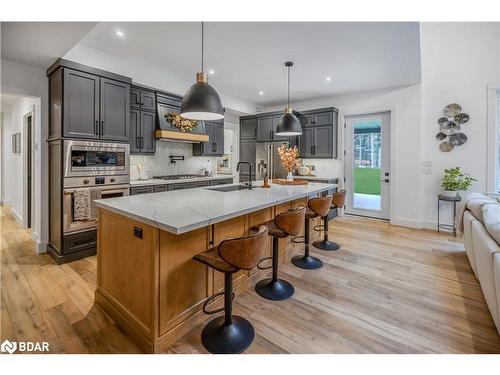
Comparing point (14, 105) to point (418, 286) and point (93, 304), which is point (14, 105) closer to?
point (93, 304)

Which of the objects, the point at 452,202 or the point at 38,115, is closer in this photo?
the point at 38,115

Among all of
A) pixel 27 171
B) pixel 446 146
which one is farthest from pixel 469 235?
pixel 27 171

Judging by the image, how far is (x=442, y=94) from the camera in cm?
471

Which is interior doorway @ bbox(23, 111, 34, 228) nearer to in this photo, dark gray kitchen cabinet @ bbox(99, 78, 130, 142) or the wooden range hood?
dark gray kitchen cabinet @ bbox(99, 78, 130, 142)

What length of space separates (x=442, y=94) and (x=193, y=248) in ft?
17.6

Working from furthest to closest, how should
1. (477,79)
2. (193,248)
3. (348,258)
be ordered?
(477,79) → (348,258) → (193,248)

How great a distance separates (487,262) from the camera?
81.7 inches

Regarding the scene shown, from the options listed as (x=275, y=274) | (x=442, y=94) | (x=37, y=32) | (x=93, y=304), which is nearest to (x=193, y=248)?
(x=275, y=274)

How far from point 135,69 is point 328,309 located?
171 inches

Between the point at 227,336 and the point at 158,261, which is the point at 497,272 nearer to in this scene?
the point at 227,336

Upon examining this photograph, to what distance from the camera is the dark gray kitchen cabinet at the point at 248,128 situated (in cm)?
654

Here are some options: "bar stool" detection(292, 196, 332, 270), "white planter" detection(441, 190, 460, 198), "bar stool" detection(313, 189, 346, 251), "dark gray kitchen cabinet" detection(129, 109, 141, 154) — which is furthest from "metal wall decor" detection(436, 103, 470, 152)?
"dark gray kitchen cabinet" detection(129, 109, 141, 154)

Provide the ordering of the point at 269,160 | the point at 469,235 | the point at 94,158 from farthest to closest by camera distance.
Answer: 1. the point at 269,160
2. the point at 94,158
3. the point at 469,235

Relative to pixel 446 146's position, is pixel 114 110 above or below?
above
